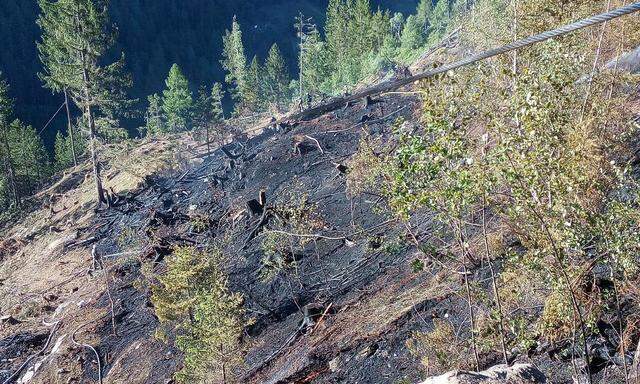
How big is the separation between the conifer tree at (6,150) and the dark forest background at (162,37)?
43938 millimetres

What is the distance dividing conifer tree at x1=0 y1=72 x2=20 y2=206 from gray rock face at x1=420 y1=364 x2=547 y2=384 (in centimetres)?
A: 3804

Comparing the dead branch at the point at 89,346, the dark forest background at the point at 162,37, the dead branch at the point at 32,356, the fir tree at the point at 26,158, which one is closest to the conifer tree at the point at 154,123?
the fir tree at the point at 26,158

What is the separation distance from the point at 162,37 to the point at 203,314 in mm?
108635

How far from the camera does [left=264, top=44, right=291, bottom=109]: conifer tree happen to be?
60781mm

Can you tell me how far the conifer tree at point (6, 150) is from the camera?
35.9 meters

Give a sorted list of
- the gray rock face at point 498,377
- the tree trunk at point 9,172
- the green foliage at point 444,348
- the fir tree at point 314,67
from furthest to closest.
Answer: the fir tree at point 314,67 → the tree trunk at point 9,172 → the green foliage at point 444,348 → the gray rock face at point 498,377

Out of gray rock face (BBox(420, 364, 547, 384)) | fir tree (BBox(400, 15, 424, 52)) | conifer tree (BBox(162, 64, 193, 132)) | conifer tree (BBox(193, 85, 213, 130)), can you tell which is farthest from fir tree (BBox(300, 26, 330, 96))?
gray rock face (BBox(420, 364, 547, 384))

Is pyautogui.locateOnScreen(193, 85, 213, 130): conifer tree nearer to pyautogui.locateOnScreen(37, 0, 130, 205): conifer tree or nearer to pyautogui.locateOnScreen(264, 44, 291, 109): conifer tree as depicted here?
pyautogui.locateOnScreen(264, 44, 291, 109): conifer tree

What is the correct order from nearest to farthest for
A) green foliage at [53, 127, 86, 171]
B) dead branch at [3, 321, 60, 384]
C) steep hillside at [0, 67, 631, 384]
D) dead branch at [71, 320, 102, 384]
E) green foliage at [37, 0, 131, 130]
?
steep hillside at [0, 67, 631, 384] < dead branch at [71, 320, 102, 384] < dead branch at [3, 321, 60, 384] < green foliage at [37, 0, 131, 130] < green foliage at [53, 127, 86, 171]

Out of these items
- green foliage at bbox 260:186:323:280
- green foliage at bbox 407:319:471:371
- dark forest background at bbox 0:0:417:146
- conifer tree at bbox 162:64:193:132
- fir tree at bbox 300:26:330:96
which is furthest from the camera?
dark forest background at bbox 0:0:417:146

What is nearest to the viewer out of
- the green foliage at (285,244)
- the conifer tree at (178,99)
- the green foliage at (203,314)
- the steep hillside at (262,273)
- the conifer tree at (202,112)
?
the green foliage at (203,314)

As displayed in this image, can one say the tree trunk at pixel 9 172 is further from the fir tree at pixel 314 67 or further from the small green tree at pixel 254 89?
the fir tree at pixel 314 67

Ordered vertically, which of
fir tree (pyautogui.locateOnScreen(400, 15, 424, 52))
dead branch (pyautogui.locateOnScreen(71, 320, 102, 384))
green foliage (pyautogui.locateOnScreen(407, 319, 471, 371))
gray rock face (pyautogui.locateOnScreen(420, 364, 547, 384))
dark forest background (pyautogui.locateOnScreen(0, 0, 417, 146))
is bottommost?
green foliage (pyautogui.locateOnScreen(407, 319, 471, 371))

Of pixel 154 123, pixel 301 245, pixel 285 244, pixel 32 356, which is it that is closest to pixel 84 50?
pixel 32 356
